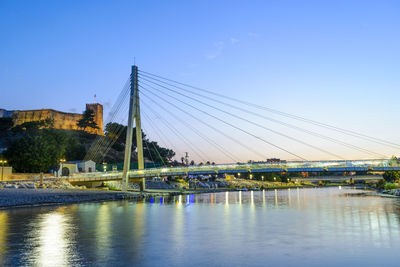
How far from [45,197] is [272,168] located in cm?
3132

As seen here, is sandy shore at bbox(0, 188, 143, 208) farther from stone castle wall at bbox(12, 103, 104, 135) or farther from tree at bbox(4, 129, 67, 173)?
stone castle wall at bbox(12, 103, 104, 135)

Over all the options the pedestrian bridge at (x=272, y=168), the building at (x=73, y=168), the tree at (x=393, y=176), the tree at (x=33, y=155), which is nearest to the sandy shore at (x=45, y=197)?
the pedestrian bridge at (x=272, y=168)

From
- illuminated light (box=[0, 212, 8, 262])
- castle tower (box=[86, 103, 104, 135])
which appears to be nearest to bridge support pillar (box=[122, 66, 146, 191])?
illuminated light (box=[0, 212, 8, 262])

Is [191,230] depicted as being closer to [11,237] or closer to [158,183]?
[11,237]

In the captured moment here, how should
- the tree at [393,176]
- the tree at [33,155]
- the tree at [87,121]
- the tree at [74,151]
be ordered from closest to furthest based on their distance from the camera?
the tree at [33,155], the tree at [393,176], the tree at [74,151], the tree at [87,121]

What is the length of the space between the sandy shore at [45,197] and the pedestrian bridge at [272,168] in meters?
6.82

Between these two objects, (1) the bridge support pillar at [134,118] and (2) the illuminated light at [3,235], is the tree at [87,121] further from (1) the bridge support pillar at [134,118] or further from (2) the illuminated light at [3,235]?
(2) the illuminated light at [3,235]

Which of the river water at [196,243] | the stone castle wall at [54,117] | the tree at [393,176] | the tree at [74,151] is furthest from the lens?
the stone castle wall at [54,117]

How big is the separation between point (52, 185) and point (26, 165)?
17.4m

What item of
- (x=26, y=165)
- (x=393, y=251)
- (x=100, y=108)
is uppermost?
(x=100, y=108)

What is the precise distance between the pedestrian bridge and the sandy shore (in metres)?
6.82

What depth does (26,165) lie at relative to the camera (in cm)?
7169

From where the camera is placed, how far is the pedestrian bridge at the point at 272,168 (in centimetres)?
4831

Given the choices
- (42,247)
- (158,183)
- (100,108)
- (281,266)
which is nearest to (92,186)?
(158,183)
